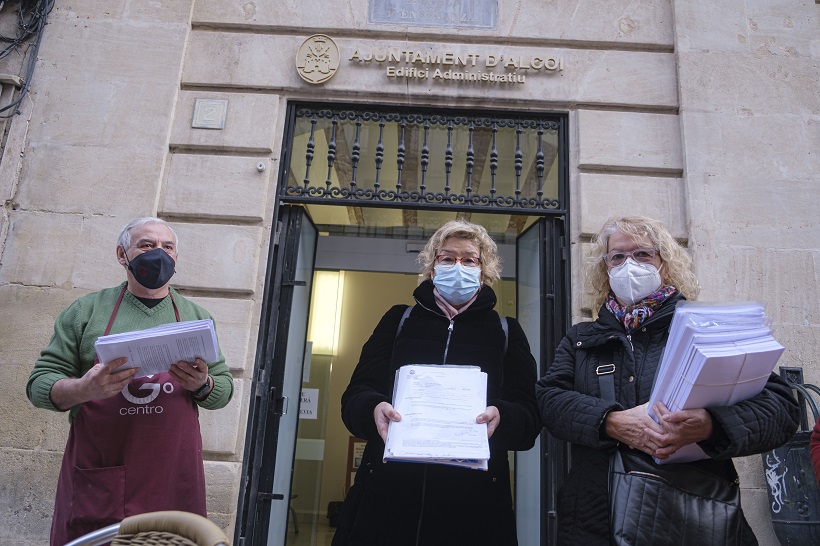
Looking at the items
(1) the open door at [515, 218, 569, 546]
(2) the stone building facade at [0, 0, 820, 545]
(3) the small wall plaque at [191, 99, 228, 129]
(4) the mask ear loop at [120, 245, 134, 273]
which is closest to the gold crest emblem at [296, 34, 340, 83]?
(2) the stone building facade at [0, 0, 820, 545]

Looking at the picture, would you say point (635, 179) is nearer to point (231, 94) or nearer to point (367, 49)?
point (367, 49)

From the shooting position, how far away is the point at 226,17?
18.0ft

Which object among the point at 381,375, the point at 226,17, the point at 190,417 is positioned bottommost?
the point at 190,417

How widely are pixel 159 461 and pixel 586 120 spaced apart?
4.04 m

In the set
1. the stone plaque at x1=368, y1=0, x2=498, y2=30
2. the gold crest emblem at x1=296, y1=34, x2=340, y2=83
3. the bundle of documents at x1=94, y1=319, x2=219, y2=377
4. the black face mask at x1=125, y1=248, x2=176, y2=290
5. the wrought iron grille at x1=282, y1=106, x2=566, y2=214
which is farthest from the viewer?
the stone plaque at x1=368, y1=0, x2=498, y2=30

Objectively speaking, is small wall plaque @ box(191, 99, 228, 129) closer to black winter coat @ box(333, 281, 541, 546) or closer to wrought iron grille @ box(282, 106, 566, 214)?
wrought iron grille @ box(282, 106, 566, 214)

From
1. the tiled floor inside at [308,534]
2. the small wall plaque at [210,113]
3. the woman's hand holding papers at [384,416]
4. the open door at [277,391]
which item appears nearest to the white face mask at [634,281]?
the woman's hand holding papers at [384,416]

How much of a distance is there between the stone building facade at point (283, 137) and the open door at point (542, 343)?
0.72ft

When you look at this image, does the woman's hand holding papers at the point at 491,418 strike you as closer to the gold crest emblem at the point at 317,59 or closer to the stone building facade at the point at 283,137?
the stone building facade at the point at 283,137

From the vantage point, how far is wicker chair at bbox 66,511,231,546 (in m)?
1.68

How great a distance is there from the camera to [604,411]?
238 centimetres

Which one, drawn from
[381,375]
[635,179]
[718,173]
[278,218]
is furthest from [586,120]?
[381,375]

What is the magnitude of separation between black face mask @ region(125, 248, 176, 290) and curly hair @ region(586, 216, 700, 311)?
6.75 feet

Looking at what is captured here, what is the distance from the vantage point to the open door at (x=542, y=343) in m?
4.56
